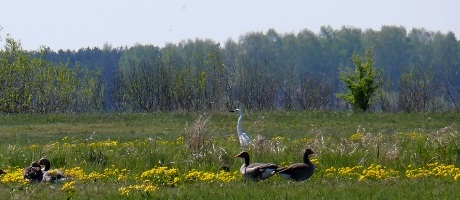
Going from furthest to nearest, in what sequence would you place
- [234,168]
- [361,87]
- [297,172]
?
[361,87], [234,168], [297,172]

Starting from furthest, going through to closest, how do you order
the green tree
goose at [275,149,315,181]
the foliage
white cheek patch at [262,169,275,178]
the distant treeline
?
the distant treeline → the foliage → the green tree → white cheek patch at [262,169,275,178] → goose at [275,149,315,181]

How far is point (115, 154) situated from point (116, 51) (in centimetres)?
10494

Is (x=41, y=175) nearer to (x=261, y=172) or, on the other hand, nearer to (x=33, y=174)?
(x=33, y=174)

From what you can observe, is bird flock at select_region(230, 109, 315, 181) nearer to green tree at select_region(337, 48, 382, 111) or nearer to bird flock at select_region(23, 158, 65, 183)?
bird flock at select_region(23, 158, 65, 183)

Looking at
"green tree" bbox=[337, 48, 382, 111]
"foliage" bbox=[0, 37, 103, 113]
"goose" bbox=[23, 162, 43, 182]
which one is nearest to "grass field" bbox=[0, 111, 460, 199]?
"goose" bbox=[23, 162, 43, 182]

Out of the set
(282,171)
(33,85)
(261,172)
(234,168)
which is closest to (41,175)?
(234,168)

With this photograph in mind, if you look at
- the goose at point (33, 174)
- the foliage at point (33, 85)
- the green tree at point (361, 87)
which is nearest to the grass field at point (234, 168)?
the goose at point (33, 174)

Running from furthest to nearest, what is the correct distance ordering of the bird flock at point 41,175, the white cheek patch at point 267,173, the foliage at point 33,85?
1. the foliage at point 33,85
2. the bird flock at point 41,175
3. the white cheek patch at point 267,173

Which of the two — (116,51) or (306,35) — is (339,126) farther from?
(116,51)

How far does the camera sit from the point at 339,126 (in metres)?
33.3

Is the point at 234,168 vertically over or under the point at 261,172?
under

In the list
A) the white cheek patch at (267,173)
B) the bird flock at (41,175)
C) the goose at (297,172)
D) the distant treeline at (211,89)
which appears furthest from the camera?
the distant treeline at (211,89)

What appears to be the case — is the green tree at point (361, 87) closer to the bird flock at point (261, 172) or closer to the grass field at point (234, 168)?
the grass field at point (234, 168)

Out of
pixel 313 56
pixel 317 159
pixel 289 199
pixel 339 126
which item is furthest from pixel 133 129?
pixel 313 56
